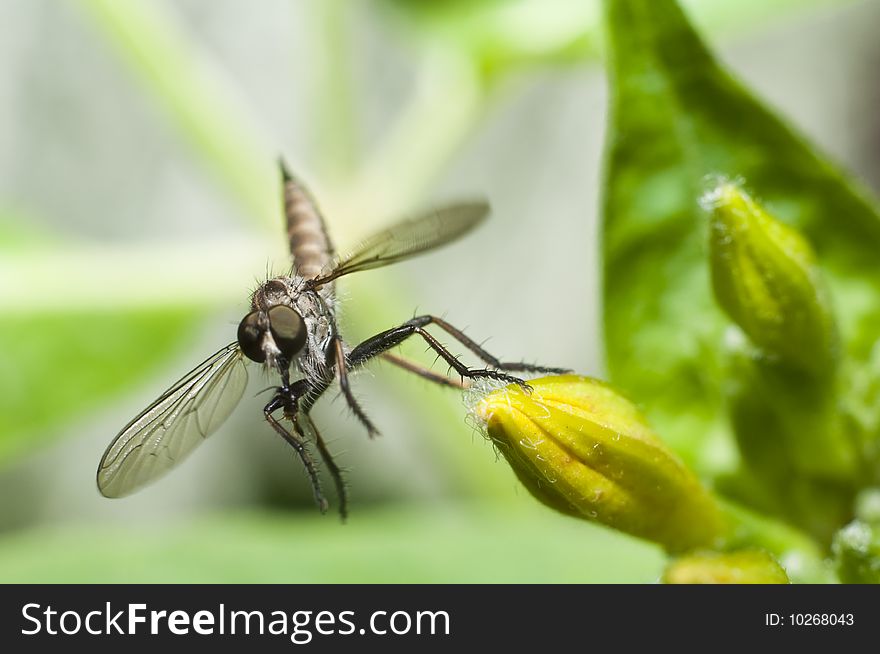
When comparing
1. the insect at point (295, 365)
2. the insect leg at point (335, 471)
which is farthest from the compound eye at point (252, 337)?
the insect leg at point (335, 471)

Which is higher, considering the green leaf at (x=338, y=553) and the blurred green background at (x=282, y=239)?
the blurred green background at (x=282, y=239)

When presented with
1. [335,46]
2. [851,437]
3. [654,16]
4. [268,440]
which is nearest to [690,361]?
[851,437]

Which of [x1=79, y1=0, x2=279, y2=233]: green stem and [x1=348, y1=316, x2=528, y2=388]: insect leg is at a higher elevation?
[x1=79, y1=0, x2=279, y2=233]: green stem

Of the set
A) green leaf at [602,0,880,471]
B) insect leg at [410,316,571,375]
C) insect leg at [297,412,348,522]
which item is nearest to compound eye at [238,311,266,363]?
insect leg at [297,412,348,522]

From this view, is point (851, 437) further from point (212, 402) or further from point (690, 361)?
point (212, 402)

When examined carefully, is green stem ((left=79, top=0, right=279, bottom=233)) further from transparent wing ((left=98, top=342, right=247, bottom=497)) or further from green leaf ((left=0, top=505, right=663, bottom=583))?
transparent wing ((left=98, top=342, right=247, bottom=497))

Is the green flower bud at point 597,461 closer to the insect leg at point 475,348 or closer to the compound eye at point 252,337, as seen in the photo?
A: the insect leg at point 475,348

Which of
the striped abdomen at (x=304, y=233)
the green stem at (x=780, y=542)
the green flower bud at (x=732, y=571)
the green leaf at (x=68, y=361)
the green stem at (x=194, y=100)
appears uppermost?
the green stem at (x=194, y=100)
